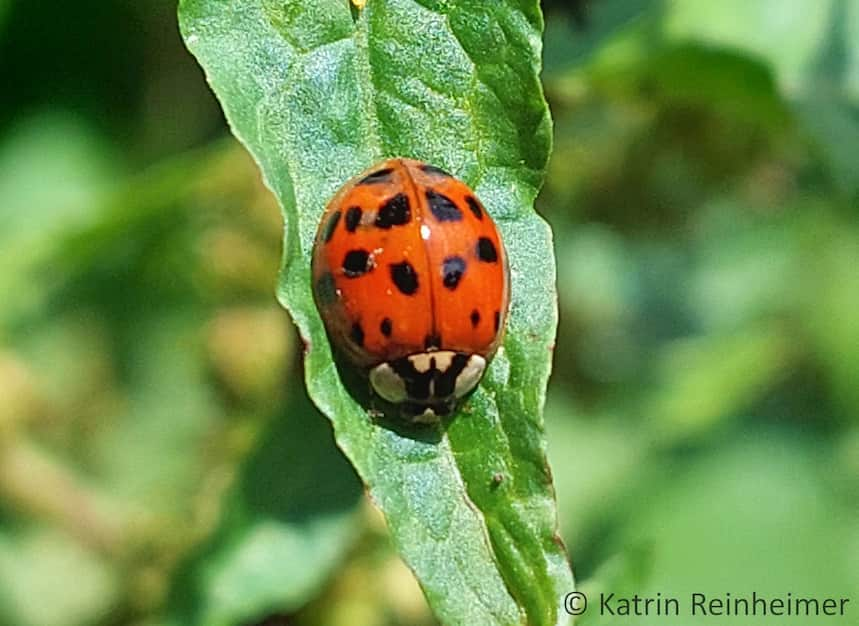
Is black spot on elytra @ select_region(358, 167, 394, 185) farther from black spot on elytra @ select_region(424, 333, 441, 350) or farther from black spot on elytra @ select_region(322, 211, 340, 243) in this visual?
black spot on elytra @ select_region(424, 333, 441, 350)

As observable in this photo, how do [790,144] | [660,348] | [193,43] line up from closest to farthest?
[193,43] → [790,144] → [660,348]

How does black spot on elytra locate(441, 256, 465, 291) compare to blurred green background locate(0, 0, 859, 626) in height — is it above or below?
above

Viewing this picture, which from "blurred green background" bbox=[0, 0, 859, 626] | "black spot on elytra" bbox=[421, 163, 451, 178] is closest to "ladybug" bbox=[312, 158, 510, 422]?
"black spot on elytra" bbox=[421, 163, 451, 178]

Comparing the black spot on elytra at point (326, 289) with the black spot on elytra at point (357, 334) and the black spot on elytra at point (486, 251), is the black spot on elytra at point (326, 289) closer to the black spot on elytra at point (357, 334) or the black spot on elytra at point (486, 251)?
the black spot on elytra at point (357, 334)

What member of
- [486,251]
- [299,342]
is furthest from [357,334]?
[299,342]

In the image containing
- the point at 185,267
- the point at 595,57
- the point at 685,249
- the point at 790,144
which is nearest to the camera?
the point at 595,57

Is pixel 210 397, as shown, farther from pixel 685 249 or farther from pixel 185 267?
pixel 685 249

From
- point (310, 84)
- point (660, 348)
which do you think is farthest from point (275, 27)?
point (660, 348)

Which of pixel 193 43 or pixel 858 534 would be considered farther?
pixel 858 534
